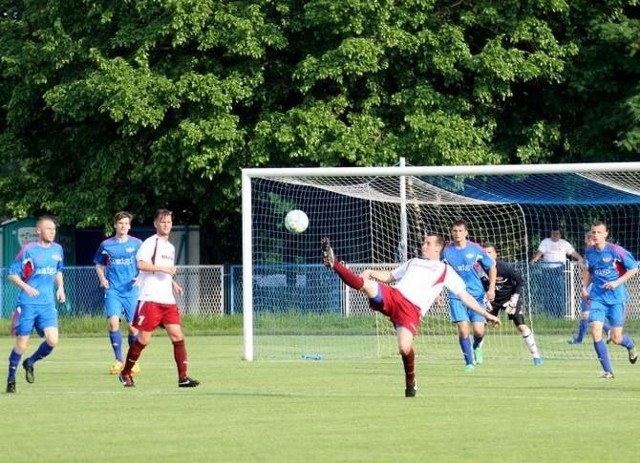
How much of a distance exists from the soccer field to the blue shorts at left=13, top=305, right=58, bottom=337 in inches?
26.9

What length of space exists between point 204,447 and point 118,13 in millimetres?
25315

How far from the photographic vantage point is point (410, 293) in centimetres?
1507

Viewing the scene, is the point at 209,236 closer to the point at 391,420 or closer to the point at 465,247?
the point at 465,247

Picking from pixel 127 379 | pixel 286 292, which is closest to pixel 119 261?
pixel 127 379

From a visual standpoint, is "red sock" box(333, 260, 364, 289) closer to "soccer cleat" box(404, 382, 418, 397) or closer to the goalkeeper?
"soccer cleat" box(404, 382, 418, 397)

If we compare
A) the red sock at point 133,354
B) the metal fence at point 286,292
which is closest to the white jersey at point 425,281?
the red sock at point 133,354

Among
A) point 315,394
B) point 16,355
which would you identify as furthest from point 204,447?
point 16,355

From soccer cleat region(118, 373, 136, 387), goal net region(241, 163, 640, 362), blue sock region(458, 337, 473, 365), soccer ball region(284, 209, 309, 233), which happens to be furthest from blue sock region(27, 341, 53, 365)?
blue sock region(458, 337, 473, 365)

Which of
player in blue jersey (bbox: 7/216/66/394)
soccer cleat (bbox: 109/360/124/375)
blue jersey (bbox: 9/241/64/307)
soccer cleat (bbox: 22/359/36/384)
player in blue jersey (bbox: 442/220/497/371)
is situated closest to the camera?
player in blue jersey (bbox: 7/216/66/394)

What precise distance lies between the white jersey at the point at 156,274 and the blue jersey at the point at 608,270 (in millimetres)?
5274

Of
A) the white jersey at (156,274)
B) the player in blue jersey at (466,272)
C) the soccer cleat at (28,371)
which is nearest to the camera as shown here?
the white jersey at (156,274)

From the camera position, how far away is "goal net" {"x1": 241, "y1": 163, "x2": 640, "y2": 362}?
82.7ft

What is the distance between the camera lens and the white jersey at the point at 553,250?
29.7m

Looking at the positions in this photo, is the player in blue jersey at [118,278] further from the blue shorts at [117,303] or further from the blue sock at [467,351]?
the blue sock at [467,351]
